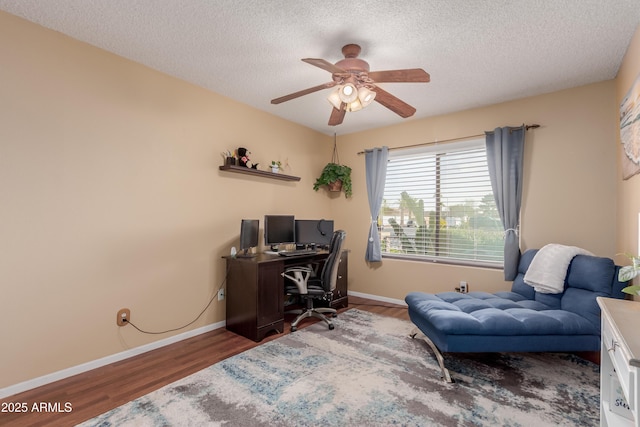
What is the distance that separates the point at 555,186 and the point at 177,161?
3.86m

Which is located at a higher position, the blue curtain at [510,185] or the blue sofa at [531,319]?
the blue curtain at [510,185]

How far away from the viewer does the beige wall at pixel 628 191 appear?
206 centimetres

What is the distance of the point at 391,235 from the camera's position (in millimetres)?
4273

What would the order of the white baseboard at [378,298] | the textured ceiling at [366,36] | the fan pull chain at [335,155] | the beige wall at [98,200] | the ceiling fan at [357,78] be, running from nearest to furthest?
the textured ceiling at [366,36] → the beige wall at [98,200] → the ceiling fan at [357,78] → the white baseboard at [378,298] → the fan pull chain at [335,155]

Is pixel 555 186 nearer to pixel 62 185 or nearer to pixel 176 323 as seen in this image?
pixel 176 323

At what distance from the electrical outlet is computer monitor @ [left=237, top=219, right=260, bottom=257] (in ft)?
3.63

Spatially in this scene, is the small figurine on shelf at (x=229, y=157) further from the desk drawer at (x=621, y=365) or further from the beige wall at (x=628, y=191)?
the beige wall at (x=628, y=191)

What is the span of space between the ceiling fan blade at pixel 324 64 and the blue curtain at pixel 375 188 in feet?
7.17

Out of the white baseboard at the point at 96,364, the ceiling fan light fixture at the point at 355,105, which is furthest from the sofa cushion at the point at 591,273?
the white baseboard at the point at 96,364

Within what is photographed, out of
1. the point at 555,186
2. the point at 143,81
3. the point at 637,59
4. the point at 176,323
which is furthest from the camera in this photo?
the point at 555,186

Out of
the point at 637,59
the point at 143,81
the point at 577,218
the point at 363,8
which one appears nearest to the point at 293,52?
the point at 363,8

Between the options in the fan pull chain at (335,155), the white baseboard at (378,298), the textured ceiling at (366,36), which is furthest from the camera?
the fan pull chain at (335,155)

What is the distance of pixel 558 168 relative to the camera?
3.01m

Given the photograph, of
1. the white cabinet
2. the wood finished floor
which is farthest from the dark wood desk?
the white cabinet
